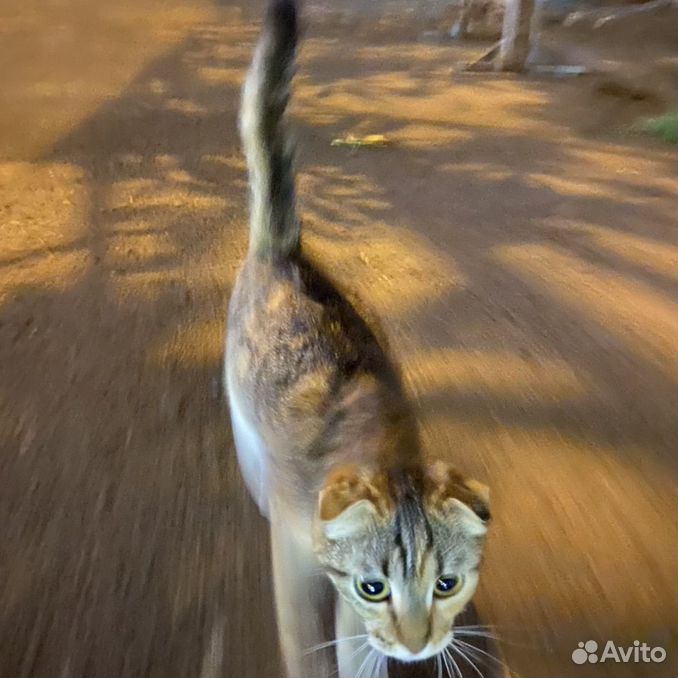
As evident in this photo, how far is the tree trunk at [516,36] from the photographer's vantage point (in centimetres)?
415

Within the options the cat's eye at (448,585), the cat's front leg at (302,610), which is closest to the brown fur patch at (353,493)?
the cat's eye at (448,585)

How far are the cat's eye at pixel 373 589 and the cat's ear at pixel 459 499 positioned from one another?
11cm

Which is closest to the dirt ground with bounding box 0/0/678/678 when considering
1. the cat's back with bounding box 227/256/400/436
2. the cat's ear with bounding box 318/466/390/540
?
the cat's back with bounding box 227/256/400/436

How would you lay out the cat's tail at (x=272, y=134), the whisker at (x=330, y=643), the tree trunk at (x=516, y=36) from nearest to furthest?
the whisker at (x=330, y=643) < the cat's tail at (x=272, y=134) < the tree trunk at (x=516, y=36)

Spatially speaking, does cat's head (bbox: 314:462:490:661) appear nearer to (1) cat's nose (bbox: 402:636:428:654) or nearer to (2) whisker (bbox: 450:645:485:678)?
(1) cat's nose (bbox: 402:636:428:654)

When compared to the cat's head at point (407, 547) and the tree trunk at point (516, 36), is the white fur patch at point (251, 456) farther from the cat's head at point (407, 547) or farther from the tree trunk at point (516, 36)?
the tree trunk at point (516, 36)

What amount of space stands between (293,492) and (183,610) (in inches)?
10.5

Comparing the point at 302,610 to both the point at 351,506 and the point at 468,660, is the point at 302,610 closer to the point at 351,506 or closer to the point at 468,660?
the point at 468,660

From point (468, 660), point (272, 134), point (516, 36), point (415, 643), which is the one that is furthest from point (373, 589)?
point (516, 36)

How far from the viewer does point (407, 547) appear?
0.92 metres

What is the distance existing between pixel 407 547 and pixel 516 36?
3831 mm

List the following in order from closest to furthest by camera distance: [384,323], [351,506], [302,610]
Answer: [351,506] < [302,610] < [384,323]

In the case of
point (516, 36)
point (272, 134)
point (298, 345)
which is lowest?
point (516, 36)

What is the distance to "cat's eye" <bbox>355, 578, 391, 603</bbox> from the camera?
941mm
